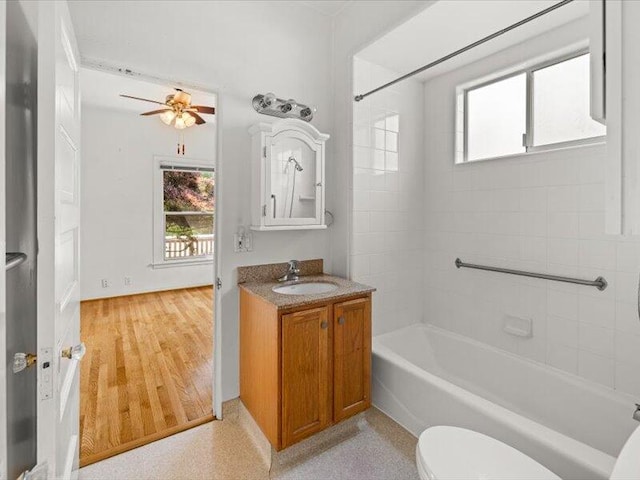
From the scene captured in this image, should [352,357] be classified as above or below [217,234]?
below

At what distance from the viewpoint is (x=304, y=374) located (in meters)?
1.69

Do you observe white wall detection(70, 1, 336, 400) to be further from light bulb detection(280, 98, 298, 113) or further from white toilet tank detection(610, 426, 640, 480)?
white toilet tank detection(610, 426, 640, 480)

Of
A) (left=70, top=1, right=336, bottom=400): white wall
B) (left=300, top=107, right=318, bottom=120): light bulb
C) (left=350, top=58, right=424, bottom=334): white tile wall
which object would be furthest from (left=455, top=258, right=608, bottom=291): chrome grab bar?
(left=300, top=107, right=318, bottom=120): light bulb

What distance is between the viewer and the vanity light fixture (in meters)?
2.06

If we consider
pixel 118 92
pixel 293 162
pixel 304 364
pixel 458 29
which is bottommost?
pixel 304 364

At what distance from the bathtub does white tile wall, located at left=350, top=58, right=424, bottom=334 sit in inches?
13.0

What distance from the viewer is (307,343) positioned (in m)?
1.69

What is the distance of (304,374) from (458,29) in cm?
218

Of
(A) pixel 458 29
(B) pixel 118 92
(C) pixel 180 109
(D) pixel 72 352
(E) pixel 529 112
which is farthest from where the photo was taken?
(B) pixel 118 92

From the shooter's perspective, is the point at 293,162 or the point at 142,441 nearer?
the point at 142,441

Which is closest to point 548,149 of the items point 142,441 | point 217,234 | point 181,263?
point 217,234

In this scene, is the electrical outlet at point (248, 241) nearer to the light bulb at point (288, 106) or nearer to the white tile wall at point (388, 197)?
the white tile wall at point (388, 197)

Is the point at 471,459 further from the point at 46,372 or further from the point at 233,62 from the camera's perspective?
the point at 233,62

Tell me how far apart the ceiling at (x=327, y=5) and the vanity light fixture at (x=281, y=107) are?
27.6 inches
